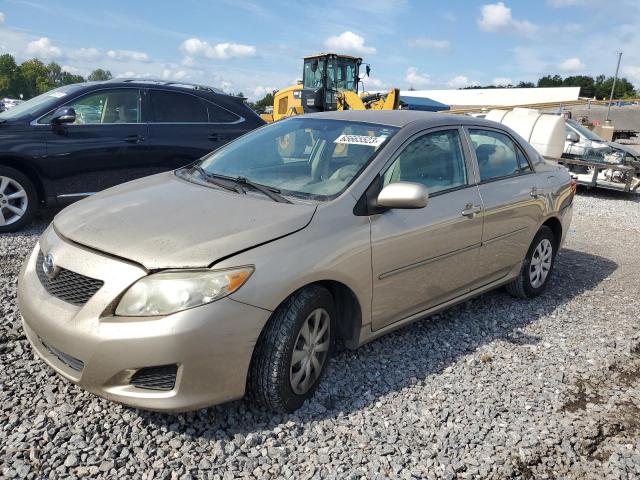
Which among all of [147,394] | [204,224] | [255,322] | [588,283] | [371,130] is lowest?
[588,283]

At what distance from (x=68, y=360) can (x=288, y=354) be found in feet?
3.50

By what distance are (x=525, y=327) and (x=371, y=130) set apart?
2128 mm

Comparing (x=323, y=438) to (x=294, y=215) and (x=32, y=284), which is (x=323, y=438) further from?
(x=32, y=284)

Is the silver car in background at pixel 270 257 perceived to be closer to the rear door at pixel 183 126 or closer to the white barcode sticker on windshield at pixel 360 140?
the white barcode sticker on windshield at pixel 360 140

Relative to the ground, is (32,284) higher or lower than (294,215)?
lower

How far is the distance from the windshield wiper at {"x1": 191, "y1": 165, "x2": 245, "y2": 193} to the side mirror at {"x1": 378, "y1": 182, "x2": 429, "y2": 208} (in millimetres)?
864

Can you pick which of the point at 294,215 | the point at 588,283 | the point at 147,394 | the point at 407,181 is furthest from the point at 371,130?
the point at 588,283

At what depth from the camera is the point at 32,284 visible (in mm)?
2834

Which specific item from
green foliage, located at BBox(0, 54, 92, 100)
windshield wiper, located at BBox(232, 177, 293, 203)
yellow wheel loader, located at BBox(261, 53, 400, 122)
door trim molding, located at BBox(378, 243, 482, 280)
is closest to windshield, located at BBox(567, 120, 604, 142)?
yellow wheel loader, located at BBox(261, 53, 400, 122)

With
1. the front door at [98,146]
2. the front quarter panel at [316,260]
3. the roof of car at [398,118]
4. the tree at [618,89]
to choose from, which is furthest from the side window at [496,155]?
the tree at [618,89]

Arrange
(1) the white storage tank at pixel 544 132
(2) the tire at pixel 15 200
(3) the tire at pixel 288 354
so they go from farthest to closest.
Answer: (1) the white storage tank at pixel 544 132, (2) the tire at pixel 15 200, (3) the tire at pixel 288 354

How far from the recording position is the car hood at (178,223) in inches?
100.0

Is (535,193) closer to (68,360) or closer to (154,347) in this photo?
(154,347)

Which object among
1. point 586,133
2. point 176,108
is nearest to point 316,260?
point 176,108
